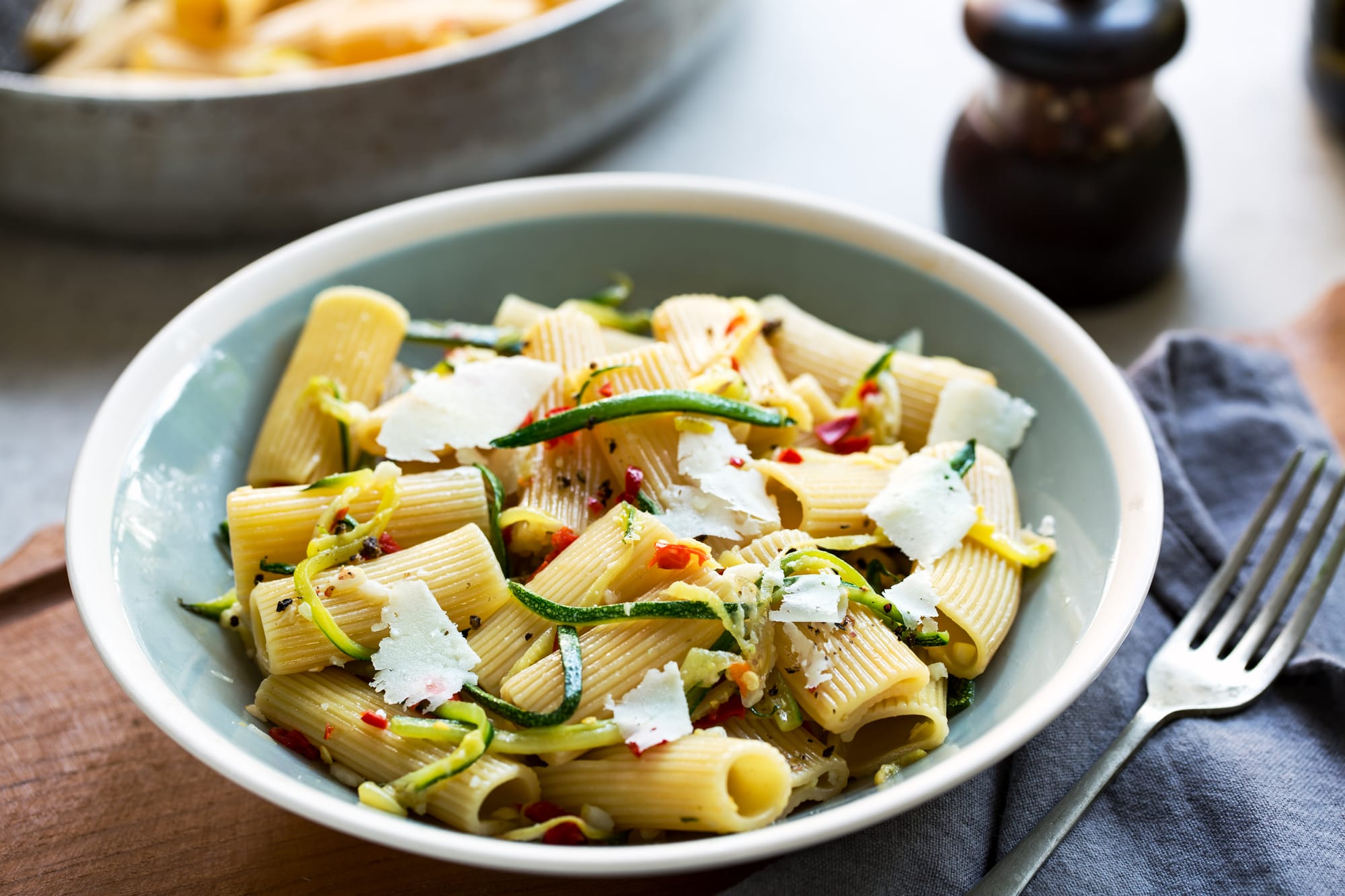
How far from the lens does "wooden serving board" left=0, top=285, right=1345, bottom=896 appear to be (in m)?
1.74

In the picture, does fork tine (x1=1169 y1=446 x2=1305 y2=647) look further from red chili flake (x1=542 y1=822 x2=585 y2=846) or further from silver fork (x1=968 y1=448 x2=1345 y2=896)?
red chili flake (x1=542 y1=822 x2=585 y2=846)

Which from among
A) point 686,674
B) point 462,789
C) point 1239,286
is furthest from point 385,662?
point 1239,286

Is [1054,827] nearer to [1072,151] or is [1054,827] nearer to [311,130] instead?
A: [1072,151]

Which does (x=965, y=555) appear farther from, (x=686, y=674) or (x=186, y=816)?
(x=186, y=816)

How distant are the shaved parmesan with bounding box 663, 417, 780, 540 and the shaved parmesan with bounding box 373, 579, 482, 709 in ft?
1.26

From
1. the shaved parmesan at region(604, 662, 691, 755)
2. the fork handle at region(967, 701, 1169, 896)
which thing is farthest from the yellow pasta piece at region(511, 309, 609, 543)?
the fork handle at region(967, 701, 1169, 896)

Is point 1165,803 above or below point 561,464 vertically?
below

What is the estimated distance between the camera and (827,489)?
193 centimetres

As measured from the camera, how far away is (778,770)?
1.58 meters

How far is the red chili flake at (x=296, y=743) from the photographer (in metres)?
1.71

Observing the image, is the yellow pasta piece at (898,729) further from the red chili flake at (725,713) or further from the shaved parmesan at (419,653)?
the shaved parmesan at (419,653)

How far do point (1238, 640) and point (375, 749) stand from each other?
151 cm

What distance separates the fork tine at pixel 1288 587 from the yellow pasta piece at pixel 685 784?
95cm

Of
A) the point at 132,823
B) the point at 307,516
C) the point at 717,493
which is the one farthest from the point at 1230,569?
the point at 132,823
